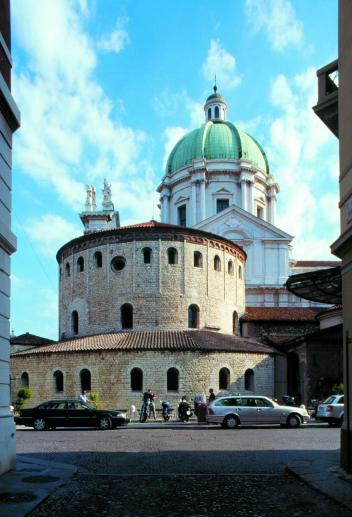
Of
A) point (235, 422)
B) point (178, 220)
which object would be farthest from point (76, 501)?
point (178, 220)

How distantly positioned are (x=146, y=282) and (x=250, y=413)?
15.9 meters

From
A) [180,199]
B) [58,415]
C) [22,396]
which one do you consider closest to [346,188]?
[58,415]

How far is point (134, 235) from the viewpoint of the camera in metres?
39.9

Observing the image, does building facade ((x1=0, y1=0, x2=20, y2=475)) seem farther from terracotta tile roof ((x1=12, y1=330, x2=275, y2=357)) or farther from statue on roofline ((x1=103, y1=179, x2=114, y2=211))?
statue on roofline ((x1=103, y1=179, x2=114, y2=211))

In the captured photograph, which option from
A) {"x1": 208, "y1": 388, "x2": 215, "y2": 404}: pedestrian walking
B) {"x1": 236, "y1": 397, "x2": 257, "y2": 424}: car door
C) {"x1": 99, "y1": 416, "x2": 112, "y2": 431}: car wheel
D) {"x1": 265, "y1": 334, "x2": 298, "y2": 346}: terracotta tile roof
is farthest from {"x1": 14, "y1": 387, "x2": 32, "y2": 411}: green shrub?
{"x1": 236, "y1": 397, "x2": 257, "y2": 424}: car door

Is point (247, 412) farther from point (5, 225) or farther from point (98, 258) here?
point (98, 258)

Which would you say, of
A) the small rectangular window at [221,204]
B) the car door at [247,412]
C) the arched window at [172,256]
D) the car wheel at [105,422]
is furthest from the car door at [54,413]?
the small rectangular window at [221,204]

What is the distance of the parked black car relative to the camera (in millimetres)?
25062

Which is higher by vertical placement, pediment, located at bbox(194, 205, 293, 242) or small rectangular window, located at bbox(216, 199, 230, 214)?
small rectangular window, located at bbox(216, 199, 230, 214)

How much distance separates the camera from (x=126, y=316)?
1559 inches

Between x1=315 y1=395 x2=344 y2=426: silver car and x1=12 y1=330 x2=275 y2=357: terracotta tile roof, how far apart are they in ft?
34.6

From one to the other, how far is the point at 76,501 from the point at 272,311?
38.6 meters

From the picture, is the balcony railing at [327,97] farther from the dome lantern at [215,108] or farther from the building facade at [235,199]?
the dome lantern at [215,108]

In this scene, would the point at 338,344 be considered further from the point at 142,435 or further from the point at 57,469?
the point at 57,469
